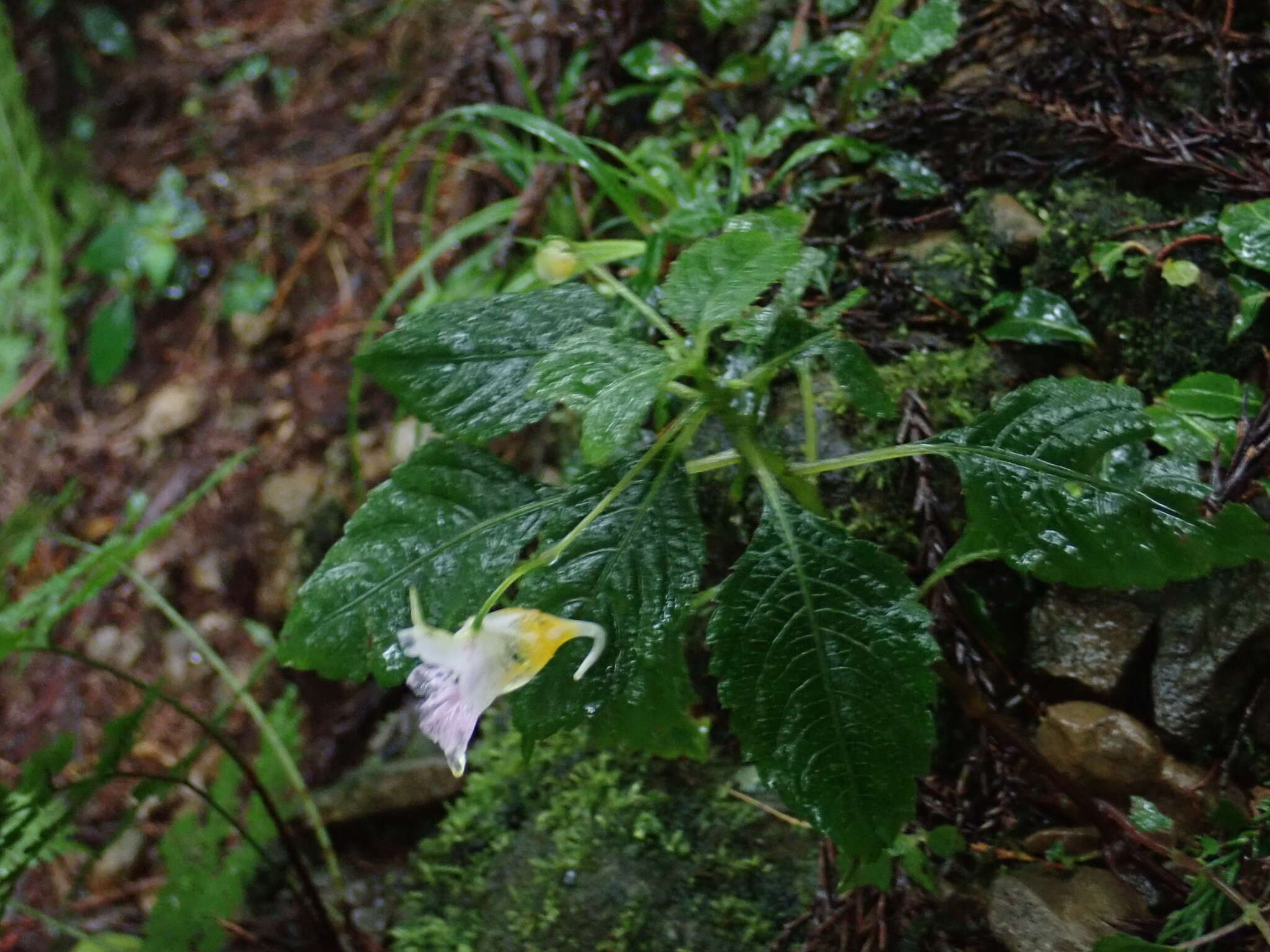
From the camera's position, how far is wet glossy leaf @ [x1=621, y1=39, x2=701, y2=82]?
6.42 feet

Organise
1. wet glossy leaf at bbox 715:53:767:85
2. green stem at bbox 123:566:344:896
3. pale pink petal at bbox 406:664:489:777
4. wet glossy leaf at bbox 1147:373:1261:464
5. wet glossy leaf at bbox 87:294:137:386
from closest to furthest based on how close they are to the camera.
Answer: pale pink petal at bbox 406:664:489:777 < wet glossy leaf at bbox 1147:373:1261:464 < green stem at bbox 123:566:344:896 < wet glossy leaf at bbox 715:53:767:85 < wet glossy leaf at bbox 87:294:137:386

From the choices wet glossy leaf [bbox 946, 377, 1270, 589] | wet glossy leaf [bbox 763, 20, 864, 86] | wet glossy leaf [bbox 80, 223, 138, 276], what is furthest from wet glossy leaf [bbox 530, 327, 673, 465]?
wet glossy leaf [bbox 80, 223, 138, 276]

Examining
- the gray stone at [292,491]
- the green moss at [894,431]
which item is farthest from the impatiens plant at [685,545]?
the gray stone at [292,491]

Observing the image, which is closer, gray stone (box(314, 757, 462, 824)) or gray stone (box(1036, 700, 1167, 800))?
gray stone (box(1036, 700, 1167, 800))

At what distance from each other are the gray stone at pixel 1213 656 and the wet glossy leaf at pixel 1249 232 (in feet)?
1.59

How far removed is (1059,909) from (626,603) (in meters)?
0.71

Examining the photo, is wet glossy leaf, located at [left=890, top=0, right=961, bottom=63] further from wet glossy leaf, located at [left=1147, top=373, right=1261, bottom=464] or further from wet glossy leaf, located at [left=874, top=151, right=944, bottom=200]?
wet glossy leaf, located at [left=1147, top=373, right=1261, bottom=464]

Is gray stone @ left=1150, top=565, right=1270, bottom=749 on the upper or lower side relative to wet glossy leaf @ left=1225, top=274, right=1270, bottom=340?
lower

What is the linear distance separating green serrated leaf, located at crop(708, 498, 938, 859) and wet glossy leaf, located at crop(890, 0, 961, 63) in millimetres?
1055

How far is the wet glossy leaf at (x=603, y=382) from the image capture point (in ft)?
2.92

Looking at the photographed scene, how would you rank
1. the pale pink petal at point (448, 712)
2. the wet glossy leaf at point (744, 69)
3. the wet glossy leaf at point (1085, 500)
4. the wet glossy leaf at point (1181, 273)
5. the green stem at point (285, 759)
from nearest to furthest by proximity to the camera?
1. the pale pink petal at point (448, 712)
2. the wet glossy leaf at point (1085, 500)
3. the wet glossy leaf at point (1181, 273)
4. the green stem at point (285, 759)
5. the wet glossy leaf at point (744, 69)

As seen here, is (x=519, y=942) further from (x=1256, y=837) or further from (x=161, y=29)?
(x=161, y=29)

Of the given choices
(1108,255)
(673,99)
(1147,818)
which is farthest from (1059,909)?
(673,99)

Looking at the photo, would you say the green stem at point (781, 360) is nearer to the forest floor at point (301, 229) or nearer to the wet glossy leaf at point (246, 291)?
the forest floor at point (301, 229)
